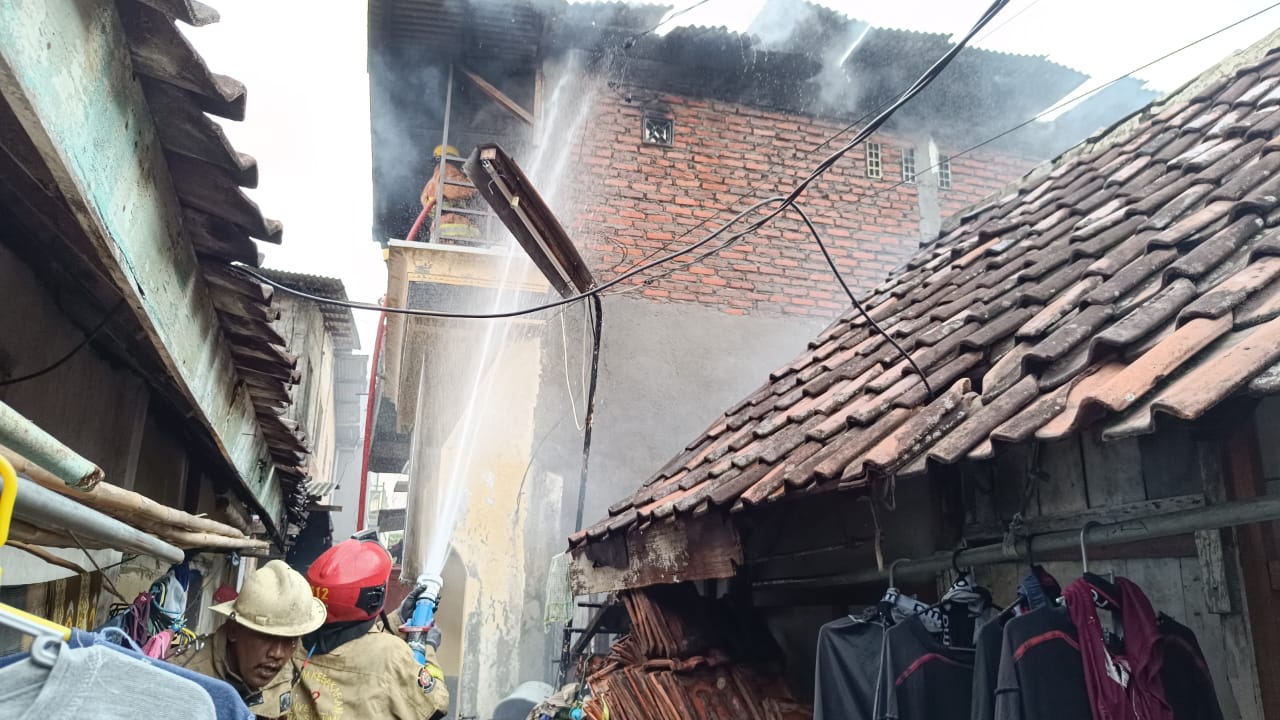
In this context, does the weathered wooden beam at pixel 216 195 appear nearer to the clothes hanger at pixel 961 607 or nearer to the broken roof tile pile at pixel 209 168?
the broken roof tile pile at pixel 209 168

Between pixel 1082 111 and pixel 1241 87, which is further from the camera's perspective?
pixel 1082 111

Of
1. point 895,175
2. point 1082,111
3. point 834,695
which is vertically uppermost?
point 1082,111

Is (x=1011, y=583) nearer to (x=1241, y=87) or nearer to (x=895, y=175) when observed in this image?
(x=1241, y=87)

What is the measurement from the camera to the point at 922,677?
3.30 metres

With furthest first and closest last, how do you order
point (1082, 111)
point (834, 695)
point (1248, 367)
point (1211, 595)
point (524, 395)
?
point (1082, 111) < point (524, 395) < point (834, 695) < point (1211, 595) < point (1248, 367)

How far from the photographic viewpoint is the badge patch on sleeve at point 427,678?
181 inches

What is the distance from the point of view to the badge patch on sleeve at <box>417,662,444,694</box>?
4586 millimetres

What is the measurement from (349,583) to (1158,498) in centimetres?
362

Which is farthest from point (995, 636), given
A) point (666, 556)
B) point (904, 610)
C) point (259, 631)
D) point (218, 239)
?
point (218, 239)

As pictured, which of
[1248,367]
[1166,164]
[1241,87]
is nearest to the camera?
[1248,367]

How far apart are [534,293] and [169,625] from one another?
6364 millimetres

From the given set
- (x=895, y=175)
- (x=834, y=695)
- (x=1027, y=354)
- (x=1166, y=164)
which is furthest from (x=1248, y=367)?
(x=895, y=175)

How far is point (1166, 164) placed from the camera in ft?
16.0

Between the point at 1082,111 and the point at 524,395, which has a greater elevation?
the point at 1082,111
